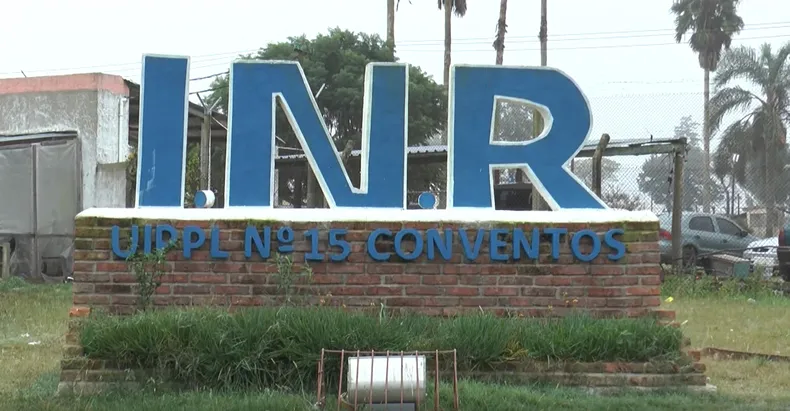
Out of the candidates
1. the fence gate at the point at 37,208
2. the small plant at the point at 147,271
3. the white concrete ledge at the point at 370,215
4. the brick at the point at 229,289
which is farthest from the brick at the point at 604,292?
the fence gate at the point at 37,208

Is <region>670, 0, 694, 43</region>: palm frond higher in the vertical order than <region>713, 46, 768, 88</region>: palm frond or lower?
higher

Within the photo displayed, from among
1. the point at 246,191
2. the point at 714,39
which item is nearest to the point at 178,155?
the point at 246,191

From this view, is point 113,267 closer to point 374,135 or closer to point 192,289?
point 192,289

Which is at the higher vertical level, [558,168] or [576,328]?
[558,168]

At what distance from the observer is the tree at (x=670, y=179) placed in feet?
43.3

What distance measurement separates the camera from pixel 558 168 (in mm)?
→ 6461

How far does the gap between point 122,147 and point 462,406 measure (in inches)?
485

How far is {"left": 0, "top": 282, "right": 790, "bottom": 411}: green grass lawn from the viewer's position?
5.25 m

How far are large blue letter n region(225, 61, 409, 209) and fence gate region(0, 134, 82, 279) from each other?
9.01m

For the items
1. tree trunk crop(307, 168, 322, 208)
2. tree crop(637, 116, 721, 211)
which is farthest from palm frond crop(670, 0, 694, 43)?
tree trunk crop(307, 168, 322, 208)

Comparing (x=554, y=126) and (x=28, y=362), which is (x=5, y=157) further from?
(x=554, y=126)

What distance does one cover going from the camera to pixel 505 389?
5.52 m

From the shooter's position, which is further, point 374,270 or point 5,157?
point 5,157

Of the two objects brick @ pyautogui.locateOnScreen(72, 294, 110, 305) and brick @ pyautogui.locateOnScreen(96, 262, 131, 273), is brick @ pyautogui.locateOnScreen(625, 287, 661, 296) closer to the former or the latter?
brick @ pyautogui.locateOnScreen(96, 262, 131, 273)
